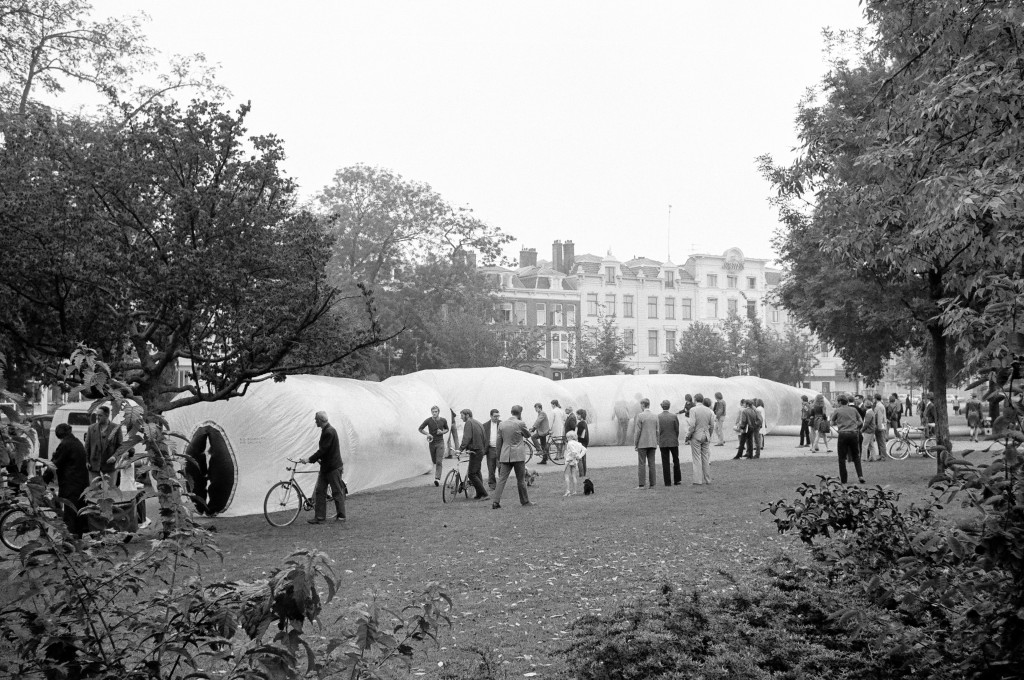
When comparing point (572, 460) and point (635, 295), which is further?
point (635, 295)

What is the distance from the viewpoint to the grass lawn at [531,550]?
26.8 feet

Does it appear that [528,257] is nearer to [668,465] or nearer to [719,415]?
[719,415]

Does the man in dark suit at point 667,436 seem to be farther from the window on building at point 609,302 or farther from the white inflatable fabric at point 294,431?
the window on building at point 609,302

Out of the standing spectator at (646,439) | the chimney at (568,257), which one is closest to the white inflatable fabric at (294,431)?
the standing spectator at (646,439)

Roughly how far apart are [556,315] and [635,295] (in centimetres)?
866

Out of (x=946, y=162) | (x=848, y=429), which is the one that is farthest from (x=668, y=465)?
(x=946, y=162)

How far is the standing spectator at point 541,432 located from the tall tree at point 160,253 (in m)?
13.9

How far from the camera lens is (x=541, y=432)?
30594 millimetres

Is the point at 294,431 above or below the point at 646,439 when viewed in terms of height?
above

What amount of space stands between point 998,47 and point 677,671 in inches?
277

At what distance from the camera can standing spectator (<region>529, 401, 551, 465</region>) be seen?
101 ft

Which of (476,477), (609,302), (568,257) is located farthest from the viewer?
(568,257)

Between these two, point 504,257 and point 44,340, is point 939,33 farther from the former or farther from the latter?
point 504,257

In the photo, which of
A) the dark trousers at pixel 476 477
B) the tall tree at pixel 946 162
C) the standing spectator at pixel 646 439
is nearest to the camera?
the tall tree at pixel 946 162
